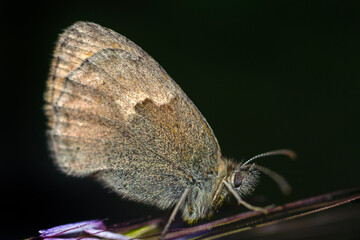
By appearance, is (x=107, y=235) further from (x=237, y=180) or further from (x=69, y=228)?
(x=237, y=180)

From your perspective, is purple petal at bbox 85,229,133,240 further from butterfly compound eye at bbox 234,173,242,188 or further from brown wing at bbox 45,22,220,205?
butterfly compound eye at bbox 234,173,242,188

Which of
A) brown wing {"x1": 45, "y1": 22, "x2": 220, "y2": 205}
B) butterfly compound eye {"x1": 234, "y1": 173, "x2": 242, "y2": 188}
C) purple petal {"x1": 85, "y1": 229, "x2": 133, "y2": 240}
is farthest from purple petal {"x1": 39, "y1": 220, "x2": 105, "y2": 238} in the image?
butterfly compound eye {"x1": 234, "y1": 173, "x2": 242, "y2": 188}

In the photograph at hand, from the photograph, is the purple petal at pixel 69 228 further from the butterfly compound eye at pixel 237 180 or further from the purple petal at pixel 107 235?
the butterfly compound eye at pixel 237 180

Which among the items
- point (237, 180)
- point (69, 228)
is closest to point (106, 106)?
point (69, 228)

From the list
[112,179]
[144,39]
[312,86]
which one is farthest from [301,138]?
[112,179]

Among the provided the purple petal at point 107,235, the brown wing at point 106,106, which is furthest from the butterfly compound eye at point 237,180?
the purple petal at point 107,235

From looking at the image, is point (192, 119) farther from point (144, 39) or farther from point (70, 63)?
point (144, 39)

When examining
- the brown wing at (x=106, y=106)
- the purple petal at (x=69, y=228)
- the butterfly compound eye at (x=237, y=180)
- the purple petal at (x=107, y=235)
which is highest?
the brown wing at (x=106, y=106)

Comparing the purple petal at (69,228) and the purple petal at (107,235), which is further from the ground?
the purple petal at (69,228)
